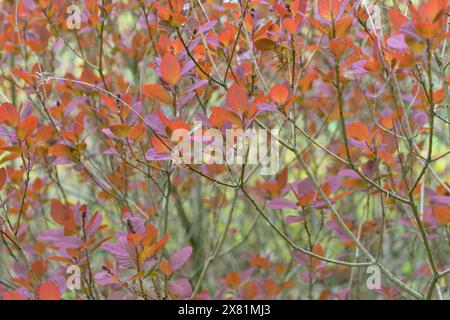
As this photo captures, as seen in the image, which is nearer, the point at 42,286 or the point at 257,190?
the point at 42,286

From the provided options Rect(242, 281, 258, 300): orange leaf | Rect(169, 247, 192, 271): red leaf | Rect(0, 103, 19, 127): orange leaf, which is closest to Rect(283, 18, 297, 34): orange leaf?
Rect(169, 247, 192, 271): red leaf

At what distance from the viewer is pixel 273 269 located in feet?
9.84

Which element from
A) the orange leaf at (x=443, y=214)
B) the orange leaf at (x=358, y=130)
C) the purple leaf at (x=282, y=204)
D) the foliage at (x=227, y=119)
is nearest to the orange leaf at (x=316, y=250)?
the foliage at (x=227, y=119)

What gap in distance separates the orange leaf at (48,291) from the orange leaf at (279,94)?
32.9 inches

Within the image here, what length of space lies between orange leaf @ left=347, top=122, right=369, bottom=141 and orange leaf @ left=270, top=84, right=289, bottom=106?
0.22 m

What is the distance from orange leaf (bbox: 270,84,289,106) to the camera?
1.58 m

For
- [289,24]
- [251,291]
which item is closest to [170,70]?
[289,24]

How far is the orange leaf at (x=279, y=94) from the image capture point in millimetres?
1577

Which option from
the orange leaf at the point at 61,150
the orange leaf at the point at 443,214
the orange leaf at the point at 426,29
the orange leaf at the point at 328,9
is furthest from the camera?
the orange leaf at the point at 61,150

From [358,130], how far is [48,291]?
101 centimetres

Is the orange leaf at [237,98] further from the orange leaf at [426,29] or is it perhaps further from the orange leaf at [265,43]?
the orange leaf at [426,29]
